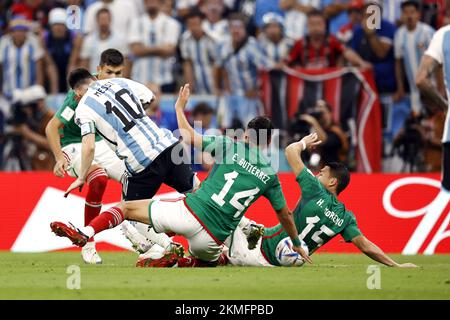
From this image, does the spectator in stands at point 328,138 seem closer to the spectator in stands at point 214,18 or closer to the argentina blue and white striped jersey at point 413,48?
the argentina blue and white striped jersey at point 413,48

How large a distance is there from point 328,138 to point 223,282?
841 cm

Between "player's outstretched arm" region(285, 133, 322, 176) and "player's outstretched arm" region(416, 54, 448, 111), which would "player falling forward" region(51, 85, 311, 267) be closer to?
"player's outstretched arm" region(285, 133, 322, 176)

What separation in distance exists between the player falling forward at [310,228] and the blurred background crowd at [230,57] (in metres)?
6.12

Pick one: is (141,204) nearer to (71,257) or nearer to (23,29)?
(71,257)

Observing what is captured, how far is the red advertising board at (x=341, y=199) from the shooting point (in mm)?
15195

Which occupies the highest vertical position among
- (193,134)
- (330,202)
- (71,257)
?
(193,134)

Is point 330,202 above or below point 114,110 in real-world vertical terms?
below

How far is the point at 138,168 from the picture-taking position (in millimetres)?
11508

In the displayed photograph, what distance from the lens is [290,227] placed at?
422 inches

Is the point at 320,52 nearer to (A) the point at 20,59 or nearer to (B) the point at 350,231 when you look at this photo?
(A) the point at 20,59

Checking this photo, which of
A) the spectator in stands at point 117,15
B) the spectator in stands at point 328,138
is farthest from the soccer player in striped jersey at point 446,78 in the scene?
the spectator in stands at point 117,15

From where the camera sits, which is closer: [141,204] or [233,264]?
[141,204]

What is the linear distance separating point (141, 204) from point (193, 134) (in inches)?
37.1

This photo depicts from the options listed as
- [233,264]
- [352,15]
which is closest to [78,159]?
[233,264]
